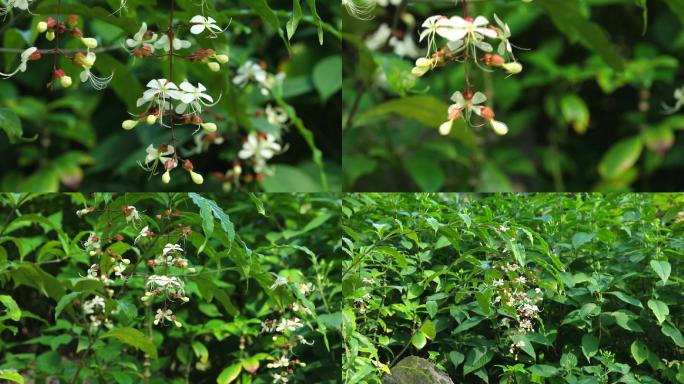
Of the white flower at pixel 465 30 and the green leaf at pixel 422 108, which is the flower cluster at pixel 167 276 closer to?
the green leaf at pixel 422 108

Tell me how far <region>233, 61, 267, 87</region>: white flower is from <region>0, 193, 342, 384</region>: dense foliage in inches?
9.4

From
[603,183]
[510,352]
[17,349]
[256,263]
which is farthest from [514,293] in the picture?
[603,183]

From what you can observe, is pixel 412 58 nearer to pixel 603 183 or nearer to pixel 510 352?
pixel 510 352

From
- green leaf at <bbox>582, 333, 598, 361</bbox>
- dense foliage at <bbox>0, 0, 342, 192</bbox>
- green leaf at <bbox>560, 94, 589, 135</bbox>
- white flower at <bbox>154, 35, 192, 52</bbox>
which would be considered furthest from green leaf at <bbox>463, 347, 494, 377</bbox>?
green leaf at <bbox>560, 94, 589, 135</bbox>

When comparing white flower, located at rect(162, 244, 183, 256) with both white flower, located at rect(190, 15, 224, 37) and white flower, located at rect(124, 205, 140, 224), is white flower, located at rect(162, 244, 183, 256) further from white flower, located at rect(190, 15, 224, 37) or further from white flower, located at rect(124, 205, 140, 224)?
white flower, located at rect(190, 15, 224, 37)

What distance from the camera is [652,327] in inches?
61.1

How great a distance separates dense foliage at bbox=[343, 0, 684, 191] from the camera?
75.4 inches

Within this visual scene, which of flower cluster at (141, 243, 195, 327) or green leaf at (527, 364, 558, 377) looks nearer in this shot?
flower cluster at (141, 243, 195, 327)

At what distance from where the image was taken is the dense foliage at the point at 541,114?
6.28 feet

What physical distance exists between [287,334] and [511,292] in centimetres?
41

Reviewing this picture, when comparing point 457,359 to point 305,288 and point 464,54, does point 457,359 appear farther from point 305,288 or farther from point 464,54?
point 464,54

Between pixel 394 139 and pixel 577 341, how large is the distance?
2.35ft

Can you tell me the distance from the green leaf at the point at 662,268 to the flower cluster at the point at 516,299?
0.20 metres

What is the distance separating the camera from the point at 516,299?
4.95ft
